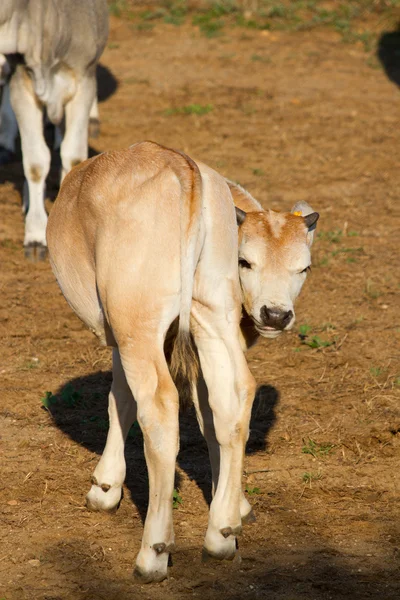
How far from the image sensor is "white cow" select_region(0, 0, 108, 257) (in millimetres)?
8703

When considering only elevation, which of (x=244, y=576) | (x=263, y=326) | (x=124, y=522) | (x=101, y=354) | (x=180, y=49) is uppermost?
(x=263, y=326)

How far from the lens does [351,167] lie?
11641 millimetres

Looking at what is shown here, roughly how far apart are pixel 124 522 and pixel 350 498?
1.16 m

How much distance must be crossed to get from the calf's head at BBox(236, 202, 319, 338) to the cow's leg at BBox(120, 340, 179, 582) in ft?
1.64

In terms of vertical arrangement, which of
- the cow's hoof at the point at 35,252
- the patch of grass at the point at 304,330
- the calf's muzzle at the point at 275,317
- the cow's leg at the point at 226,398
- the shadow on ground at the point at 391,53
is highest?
the calf's muzzle at the point at 275,317

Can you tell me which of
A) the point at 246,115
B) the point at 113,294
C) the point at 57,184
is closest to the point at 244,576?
the point at 113,294

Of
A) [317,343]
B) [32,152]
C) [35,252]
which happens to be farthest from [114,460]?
[32,152]

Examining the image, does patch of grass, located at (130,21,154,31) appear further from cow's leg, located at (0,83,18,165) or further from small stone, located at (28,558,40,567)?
small stone, located at (28,558,40,567)

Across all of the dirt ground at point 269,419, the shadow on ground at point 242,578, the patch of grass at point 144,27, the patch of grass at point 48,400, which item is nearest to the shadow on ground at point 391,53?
the dirt ground at point 269,419

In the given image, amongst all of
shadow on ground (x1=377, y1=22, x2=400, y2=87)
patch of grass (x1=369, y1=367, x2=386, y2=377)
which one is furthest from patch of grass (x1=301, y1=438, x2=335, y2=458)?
shadow on ground (x1=377, y1=22, x2=400, y2=87)

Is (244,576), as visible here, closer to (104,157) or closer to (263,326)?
(263,326)

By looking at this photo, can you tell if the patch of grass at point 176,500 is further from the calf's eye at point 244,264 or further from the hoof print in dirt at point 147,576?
the calf's eye at point 244,264

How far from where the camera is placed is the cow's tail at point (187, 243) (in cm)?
407

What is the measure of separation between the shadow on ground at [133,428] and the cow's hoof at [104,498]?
141 mm
